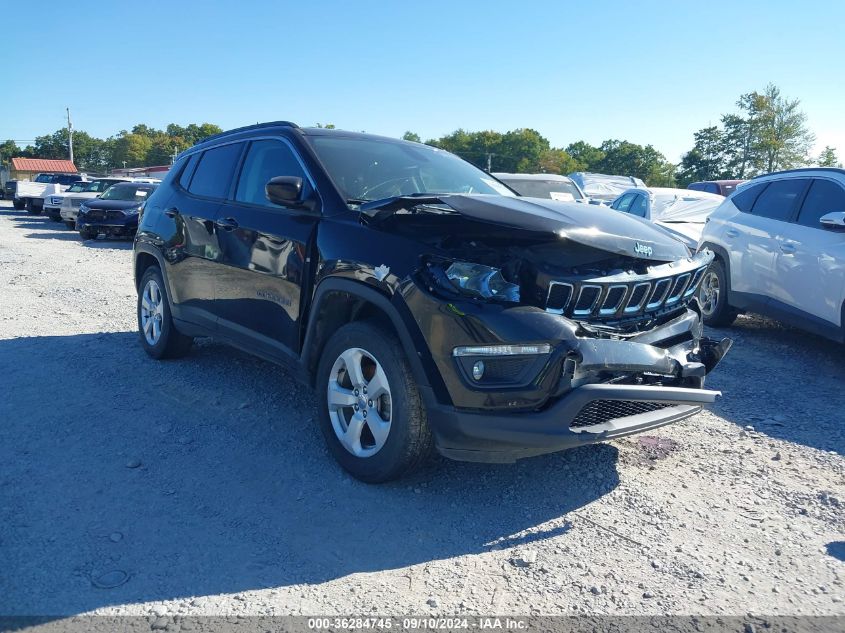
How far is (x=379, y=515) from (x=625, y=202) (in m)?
11.3

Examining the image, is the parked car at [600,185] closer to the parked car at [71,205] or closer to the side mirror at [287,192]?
the parked car at [71,205]

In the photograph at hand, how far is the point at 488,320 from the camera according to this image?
3150mm

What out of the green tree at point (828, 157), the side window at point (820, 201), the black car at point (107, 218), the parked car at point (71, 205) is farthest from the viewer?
the green tree at point (828, 157)

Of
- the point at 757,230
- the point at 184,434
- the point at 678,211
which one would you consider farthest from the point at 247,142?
the point at 678,211

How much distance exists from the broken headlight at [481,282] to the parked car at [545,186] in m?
9.91

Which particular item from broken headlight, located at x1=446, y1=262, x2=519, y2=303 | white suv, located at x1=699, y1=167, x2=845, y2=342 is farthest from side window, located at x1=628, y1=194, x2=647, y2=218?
broken headlight, located at x1=446, y1=262, x2=519, y2=303

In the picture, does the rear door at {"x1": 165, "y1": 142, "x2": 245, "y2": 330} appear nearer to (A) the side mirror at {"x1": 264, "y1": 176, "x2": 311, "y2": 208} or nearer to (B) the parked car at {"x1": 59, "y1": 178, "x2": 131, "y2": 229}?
(A) the side mirror at {"x1": 264, "y1": 176, "x2": 311, "y2": 208}

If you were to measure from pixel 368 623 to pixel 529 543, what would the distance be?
0.91m

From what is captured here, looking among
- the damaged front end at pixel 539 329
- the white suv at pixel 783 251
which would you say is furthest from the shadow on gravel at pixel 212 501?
the white suv at pixel 783 251

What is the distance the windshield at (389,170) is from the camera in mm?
4309

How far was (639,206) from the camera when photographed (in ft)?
42.1

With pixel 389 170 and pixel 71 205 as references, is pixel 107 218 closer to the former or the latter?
pixel 71 205

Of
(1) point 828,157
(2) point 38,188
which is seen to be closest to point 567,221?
(2) point 38,188

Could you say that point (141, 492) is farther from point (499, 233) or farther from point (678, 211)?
point (678, 211)
